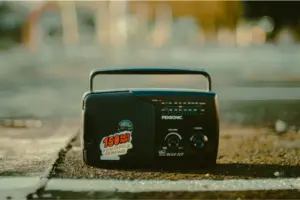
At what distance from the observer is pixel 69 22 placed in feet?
115

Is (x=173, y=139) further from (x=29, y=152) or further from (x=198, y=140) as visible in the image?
(x=29, y=152)

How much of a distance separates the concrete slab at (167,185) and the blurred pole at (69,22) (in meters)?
29.8

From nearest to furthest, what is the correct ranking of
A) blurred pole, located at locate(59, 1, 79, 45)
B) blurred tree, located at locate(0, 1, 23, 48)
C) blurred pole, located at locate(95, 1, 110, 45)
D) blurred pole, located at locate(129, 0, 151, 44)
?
1. blurred pole, located at locate(129, 0, 151, 44)
2. blurred pole, located at locate(59, 1, 79, 45)
3. blurred pole, located at locate(95, 1, 110, 45)
4. blurred tree, located at locate(0, 1, 23, 48)

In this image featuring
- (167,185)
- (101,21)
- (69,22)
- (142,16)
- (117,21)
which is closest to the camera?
(167,185)

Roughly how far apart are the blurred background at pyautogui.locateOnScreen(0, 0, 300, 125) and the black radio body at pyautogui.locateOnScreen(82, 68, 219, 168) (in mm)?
9317

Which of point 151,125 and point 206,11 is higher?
point 151,125

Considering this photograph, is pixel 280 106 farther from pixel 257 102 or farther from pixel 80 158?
pixel 80 158

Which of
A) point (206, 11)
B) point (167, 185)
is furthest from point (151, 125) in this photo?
point (206, 11)

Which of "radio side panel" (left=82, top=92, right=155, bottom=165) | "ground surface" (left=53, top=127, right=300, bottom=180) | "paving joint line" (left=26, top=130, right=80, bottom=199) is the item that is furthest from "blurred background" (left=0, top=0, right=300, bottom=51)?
"radio side panel" (left=82, top=92, right=155, bottom=165)

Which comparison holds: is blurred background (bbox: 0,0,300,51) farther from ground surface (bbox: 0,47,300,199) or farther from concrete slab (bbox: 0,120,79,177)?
concrete slab (bbox: 0,120,79,177)

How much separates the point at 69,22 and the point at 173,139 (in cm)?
3160

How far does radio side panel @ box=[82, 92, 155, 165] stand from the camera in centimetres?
414

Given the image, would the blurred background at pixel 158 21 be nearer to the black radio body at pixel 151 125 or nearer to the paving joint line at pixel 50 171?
the paving joint line at pixel 50 171

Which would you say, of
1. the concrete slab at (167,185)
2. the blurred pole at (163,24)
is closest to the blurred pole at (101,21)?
the blurred pole at (163,24)
